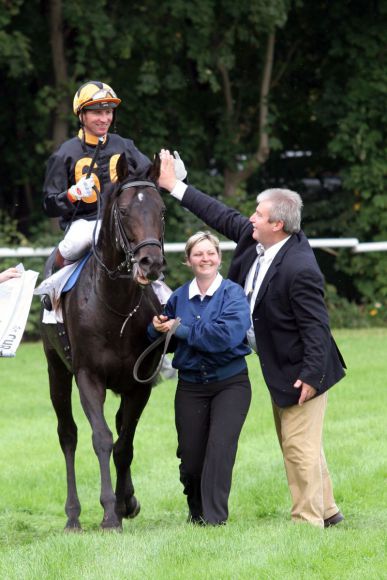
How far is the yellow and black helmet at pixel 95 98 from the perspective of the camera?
8.18 meters

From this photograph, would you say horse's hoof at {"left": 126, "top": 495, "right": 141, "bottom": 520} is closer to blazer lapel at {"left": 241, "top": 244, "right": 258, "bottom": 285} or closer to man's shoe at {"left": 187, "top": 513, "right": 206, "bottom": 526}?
man's shoe at {"left": 187, "top": 513, "right": 206, "bottom": 526}

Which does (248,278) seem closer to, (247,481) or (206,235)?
(206,235)

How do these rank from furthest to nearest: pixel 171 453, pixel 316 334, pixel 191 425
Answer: pixel 171 453
pixel 191 425
pixel 316 334

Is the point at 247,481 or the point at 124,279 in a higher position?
the point at 124,279

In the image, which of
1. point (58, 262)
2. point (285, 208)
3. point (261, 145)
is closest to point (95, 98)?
point (58, 262)

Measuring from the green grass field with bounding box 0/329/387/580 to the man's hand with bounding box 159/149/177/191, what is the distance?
2156 millimetres

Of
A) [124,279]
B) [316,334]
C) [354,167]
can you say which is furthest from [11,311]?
[354,167]

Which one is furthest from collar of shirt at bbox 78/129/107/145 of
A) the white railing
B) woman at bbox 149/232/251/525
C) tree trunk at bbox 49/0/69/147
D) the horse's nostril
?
tree trunk at bbox 49/0/69/147

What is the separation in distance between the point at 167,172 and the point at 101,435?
1728 millimetres

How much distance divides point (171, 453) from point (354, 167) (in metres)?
10.9

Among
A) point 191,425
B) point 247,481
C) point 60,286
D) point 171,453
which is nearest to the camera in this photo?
point 191,425

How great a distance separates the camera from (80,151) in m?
8.37

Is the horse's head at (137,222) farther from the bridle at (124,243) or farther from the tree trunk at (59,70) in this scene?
the tree trunk at (59,70)

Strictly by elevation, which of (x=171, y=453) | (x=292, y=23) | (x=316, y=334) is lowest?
(x=171, y=453)
